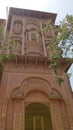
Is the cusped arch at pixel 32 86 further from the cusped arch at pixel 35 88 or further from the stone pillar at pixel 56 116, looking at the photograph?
the stone pillar at pixel 56 116

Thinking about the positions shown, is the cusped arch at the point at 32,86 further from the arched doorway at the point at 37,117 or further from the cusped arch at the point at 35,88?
the arched doorway at the point at 37,117

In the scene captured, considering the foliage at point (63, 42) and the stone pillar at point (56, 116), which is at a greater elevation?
the foliage at point (63, 42)

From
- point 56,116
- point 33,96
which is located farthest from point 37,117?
point 33,96

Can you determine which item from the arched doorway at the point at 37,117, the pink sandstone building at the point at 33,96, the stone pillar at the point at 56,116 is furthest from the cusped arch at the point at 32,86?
the arched doorway at the point at 37,117

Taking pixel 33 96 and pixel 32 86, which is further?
pixel 32 86

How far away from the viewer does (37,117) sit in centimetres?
1177

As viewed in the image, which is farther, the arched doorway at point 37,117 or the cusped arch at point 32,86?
the cusped arch at point 32,86

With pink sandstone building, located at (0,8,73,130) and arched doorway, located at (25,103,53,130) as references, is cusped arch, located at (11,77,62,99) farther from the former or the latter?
arched doorway, located at (25,103,53,130)

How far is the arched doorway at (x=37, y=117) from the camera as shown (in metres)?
11.3

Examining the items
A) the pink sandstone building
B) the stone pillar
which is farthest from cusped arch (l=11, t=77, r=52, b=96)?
the stone pillar

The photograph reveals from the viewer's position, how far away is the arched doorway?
1132 centimetres

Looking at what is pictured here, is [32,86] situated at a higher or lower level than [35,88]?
higher

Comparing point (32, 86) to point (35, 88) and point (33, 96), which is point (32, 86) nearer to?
point (35, 88)

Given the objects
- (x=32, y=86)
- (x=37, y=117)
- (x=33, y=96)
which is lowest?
(x=37, y=117)
